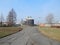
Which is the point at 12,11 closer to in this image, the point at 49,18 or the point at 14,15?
the point at 14,15

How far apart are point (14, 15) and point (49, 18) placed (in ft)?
123

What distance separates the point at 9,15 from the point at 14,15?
5.16 metres

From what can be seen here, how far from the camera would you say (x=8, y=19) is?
15512cm

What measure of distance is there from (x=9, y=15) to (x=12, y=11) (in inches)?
255

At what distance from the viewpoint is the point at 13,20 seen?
15775cm

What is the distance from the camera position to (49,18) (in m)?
173

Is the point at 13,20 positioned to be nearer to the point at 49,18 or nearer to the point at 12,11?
the point at 12,11

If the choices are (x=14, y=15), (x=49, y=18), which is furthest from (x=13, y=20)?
(x=49, y=18)

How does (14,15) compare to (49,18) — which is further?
(49,18)

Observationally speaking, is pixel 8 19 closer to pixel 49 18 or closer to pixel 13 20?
pixel 13 20

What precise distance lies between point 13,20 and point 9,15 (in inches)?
252

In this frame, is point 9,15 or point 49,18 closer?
point 9,15

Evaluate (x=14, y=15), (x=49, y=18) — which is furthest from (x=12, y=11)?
(x=49, y=18)

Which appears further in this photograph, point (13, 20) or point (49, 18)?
point (49, 18)
